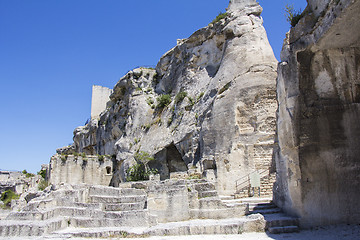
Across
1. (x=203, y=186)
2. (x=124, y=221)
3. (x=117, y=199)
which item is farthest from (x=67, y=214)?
(x=203, y=186)

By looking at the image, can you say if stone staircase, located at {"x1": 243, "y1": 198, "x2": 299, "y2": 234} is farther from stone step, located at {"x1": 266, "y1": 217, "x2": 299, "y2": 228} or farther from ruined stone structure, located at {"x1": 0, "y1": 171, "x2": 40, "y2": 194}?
ruined stone structure, located at {"x1": 0, "y1": 171, "x2": 40, "y2": 194}

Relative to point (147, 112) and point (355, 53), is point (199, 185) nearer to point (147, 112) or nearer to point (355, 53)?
point (355, 53)

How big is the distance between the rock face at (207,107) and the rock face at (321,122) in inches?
320

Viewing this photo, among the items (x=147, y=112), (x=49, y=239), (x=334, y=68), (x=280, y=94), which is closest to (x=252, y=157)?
(x=280, y=94)

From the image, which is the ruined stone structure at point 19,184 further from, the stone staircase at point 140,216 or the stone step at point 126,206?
the stone step at point 126,206

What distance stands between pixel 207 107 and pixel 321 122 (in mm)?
12495

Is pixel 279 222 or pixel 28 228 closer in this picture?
pixel 279 222

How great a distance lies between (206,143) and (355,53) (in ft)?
38.6

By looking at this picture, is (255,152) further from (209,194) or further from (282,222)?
(282,222)

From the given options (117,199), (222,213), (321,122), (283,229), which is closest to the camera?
(283,229)

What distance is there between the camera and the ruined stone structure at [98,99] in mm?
43312

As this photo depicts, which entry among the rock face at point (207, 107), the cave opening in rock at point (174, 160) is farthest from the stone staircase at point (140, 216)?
the cave opening in rock at point (174, 160)

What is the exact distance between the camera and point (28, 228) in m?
8.81

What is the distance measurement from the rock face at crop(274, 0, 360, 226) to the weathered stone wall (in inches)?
928
